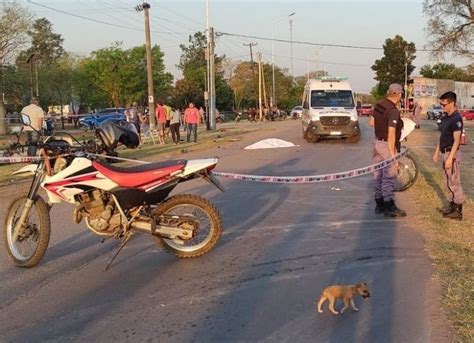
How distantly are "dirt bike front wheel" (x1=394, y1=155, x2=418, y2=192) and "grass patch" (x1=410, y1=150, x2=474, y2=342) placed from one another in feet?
0.54

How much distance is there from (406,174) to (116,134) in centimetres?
648

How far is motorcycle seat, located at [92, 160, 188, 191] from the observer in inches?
233

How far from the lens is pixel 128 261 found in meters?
6.27

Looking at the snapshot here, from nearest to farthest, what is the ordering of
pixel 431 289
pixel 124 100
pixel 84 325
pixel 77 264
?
pixel 84 325 → pixel 431 289 → pixel 77 264 → pixel 124 100

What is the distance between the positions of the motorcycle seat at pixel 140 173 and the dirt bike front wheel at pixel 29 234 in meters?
0.87

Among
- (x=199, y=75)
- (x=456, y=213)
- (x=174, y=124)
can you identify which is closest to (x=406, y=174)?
(x=456, y=213)

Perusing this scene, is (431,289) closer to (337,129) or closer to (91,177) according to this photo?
(91,177)

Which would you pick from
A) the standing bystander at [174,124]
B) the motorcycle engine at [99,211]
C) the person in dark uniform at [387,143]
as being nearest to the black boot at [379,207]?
Result: the person in dark uniform at [387,143]

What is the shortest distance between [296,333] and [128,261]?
8.50 ft

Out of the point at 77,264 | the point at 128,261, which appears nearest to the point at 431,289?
the point at 128,261

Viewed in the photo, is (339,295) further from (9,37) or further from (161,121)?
(9,37)

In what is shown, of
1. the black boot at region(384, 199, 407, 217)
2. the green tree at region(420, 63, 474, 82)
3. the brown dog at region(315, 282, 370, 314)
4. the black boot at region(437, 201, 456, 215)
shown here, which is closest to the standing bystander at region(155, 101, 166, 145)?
the black boot at region(384, 199, 407, 217)

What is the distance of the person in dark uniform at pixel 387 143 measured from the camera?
8.12 m

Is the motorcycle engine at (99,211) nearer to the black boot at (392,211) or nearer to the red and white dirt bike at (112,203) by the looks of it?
the red and white dirt bike at (112,203)
